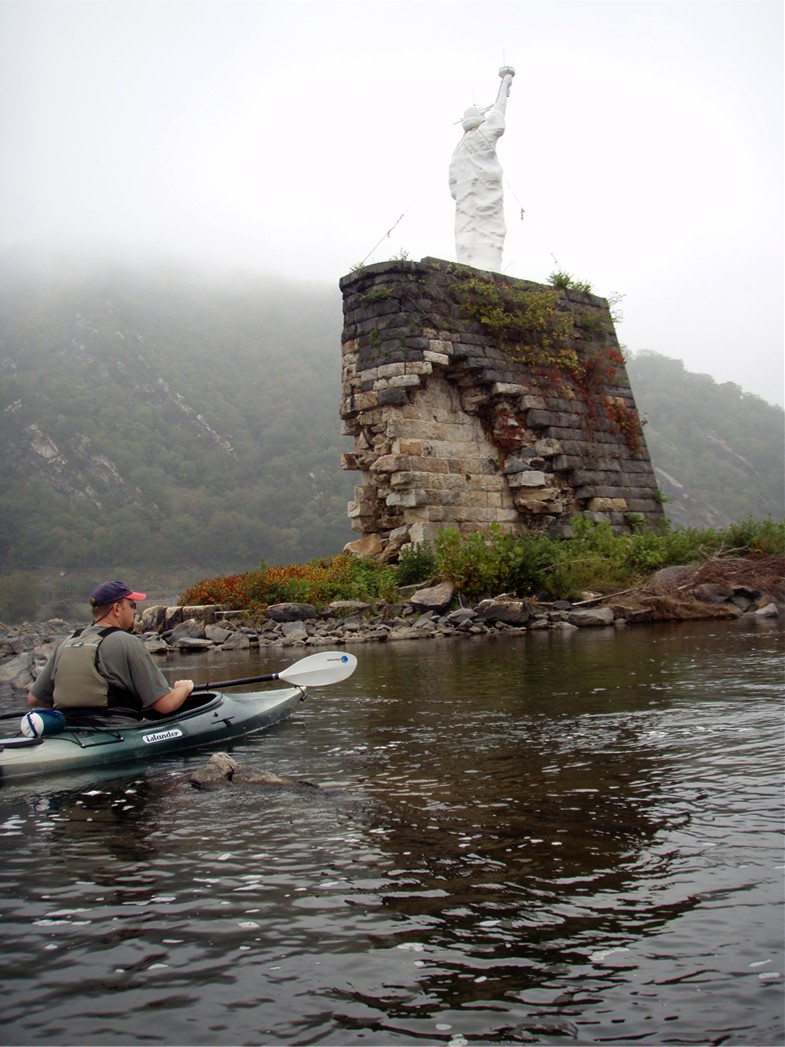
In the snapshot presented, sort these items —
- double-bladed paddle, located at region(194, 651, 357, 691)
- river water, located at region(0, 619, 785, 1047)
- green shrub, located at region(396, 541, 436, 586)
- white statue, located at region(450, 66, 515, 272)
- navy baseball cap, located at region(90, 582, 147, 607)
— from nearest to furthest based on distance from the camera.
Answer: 1. river water, located at region(0, 619, 785, 1047)
2. navy baseball cap, located at region(90, 582, 147, 607)
3. double-bladed paddle, located at region(194, 651, 357, 691)
4. green shrub, located at region(396, 541, 436, 586)
5. white statue, located at region(450, 66, 515, 272)

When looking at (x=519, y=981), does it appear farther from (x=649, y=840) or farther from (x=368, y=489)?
(x=368, y=489)

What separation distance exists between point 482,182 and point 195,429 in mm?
29039

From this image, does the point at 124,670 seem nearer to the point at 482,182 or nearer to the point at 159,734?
the point at 159,734

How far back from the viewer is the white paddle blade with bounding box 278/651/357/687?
712 centimetres

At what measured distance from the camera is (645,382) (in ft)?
217

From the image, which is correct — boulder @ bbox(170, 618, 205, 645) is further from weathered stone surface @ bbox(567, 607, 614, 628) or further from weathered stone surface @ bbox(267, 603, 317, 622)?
weathered stone surface @ bbox(567, 607, 614, 628)

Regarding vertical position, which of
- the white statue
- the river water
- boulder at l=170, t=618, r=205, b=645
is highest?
the white statue

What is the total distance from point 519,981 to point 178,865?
5.02 ft

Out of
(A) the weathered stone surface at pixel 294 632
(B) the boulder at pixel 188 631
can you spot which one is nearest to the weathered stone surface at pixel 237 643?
(A) the weathered stone surface at pixel 294 632

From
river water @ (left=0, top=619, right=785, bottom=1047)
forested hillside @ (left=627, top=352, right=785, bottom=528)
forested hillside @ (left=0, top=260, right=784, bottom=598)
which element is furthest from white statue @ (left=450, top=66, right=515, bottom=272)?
forested hillside @ (left=627, top=352, right=785, bottom=528)

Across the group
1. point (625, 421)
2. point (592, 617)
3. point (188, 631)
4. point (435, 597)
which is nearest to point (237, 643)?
point (188, 631)

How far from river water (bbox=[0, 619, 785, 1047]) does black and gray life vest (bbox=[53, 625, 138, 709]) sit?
1.51 ft

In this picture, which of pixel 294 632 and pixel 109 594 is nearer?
pixel 109 594

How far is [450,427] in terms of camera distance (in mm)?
15977
